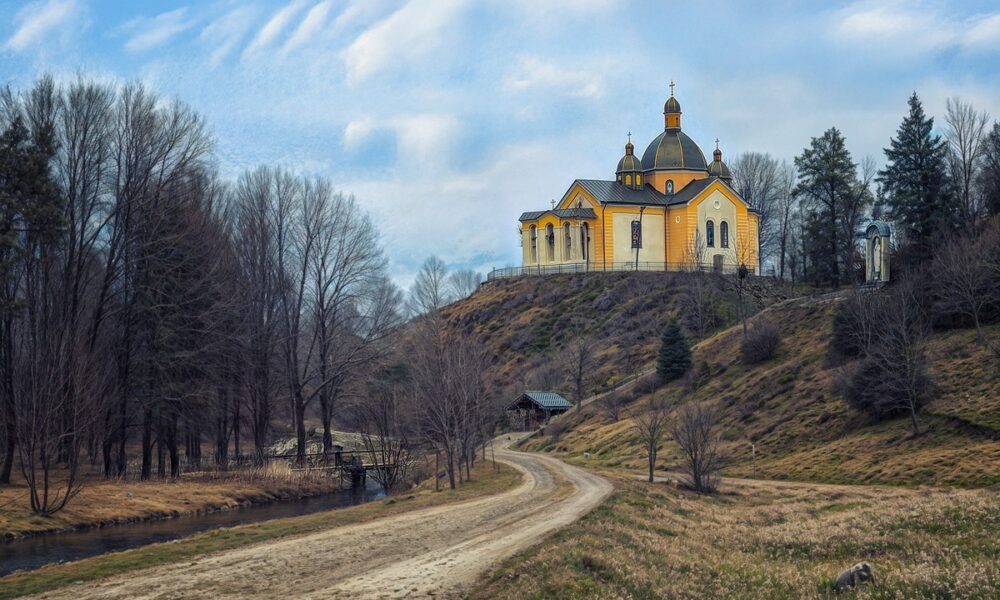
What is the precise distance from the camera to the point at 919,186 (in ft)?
180

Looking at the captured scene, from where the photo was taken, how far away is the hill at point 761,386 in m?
34.8

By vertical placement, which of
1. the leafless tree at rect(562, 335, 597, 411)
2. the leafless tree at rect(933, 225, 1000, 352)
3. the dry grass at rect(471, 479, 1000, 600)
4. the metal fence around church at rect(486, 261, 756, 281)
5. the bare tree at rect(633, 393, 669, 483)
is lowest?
the dry grass at rect(471, 479, 1000, 600)

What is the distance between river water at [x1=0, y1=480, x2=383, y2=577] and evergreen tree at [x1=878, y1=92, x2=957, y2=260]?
33582mm

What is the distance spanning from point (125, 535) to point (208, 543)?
27.5 ft

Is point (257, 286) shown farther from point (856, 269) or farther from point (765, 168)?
point (765, 168)

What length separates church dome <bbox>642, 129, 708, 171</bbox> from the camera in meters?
85.9

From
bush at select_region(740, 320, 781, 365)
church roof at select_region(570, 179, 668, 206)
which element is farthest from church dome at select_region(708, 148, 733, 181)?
bush at select_region(740, 320, 781, 365)

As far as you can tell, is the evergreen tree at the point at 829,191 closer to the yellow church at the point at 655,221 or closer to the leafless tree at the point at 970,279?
the yellow church at the point at 655,221

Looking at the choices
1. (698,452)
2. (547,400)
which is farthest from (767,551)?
(547,400)

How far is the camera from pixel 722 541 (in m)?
22.4

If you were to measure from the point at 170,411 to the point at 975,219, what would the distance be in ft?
141

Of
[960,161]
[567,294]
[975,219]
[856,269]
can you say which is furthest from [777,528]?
[567,294]

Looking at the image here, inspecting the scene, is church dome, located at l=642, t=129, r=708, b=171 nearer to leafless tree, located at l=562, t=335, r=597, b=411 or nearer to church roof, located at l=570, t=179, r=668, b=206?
church roof, located at l=570, t=179, r=668, b=206

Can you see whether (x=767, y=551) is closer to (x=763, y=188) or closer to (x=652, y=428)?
(x=652, y=428)
